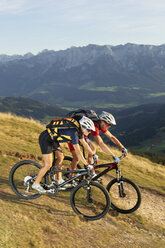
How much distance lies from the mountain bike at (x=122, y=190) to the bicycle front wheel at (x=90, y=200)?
2.12 feet

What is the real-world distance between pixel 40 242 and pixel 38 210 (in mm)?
1591

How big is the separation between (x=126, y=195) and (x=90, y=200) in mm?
1321

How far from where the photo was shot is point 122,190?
8.56 m

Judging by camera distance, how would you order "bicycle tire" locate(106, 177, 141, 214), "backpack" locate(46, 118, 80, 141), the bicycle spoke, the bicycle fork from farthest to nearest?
1. the bicycle fork
2. "bicycle tire" locate(106, 177, 141, 214)
3. the bicycle spoke
4. "backpack" locate(46, 118, 80, 141)

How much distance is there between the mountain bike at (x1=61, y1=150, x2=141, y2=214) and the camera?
8.38 meters

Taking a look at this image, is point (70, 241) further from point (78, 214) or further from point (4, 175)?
point (4, 175)

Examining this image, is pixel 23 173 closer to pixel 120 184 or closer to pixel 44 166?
pixel 44 166

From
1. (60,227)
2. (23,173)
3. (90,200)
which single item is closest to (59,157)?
(23,173)

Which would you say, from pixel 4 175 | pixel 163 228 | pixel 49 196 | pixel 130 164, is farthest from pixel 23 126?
pixel 163 228

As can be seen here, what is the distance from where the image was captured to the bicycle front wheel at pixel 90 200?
7.64 meters

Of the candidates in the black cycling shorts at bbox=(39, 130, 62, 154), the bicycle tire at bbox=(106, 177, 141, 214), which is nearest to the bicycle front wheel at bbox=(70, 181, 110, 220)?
the bicycle tire at bbox=(106, 177, 141, 214)

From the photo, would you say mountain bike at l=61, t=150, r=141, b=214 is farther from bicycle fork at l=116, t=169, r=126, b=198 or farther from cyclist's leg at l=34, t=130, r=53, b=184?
cyclist's leg at l=34, t=130, r=53, b=184

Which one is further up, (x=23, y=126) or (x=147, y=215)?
(x=23, y=126)

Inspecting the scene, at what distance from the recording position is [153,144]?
188m
